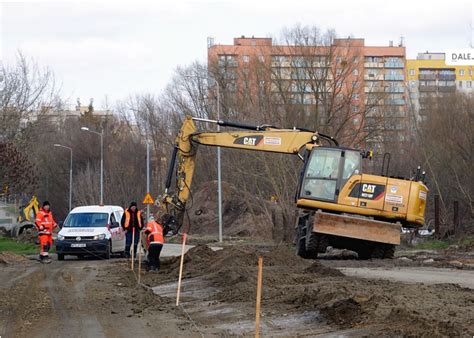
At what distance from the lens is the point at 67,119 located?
296 feet

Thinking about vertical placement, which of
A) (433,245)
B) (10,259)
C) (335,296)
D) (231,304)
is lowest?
(433,245)

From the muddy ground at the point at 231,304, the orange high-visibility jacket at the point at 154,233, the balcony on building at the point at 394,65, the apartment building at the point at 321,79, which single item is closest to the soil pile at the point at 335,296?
the muddy ground at the point at 231,304

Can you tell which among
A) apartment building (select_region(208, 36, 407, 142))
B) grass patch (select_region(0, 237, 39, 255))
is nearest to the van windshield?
grass patch (select_region(0, 237, 39, 255))

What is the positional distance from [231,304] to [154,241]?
23.8 feet

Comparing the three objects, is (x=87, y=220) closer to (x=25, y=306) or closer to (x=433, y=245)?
(x=433, y=245)

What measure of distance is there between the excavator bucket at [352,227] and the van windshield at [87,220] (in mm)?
8560

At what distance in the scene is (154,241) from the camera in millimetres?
20875

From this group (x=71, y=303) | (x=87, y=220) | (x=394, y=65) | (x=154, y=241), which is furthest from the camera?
(x=394, y=65)

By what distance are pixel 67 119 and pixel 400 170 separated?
4867cm

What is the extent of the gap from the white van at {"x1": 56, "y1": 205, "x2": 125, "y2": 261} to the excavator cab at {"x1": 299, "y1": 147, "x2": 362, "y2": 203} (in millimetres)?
7206

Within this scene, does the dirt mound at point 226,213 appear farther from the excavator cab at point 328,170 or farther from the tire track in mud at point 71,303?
the tire track in mud at point 71,303

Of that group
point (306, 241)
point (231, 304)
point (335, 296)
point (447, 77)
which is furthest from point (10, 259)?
point (447, 77)

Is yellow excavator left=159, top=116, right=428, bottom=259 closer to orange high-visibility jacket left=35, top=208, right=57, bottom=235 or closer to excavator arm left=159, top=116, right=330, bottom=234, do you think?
excavator arm left=159, top=116, right=330, bottom=234

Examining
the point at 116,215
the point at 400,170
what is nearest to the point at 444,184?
the point at 400,170
